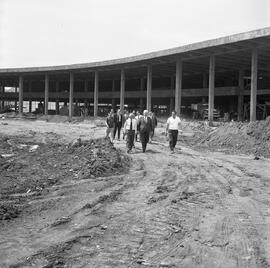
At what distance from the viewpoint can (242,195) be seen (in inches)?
368

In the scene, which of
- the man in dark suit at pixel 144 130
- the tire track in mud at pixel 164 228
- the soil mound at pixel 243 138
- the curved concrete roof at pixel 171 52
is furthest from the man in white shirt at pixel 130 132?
the curved concrete roof at pixel 171 52

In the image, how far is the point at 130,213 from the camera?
737 cm

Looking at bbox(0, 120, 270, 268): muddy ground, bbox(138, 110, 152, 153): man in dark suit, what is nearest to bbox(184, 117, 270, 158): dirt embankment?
bbox(138, 110, 152, 153): man in dark suit

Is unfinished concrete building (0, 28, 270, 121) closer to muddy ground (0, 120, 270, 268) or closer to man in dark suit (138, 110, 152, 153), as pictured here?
man in dark suit (138, 110, 152, 153)

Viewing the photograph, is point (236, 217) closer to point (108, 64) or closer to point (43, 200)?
point (43, 200)

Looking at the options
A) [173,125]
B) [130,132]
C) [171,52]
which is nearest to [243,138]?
[173,125]

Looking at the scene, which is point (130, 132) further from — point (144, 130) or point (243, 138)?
point (243, 138)

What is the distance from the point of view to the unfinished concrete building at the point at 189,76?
2728cm

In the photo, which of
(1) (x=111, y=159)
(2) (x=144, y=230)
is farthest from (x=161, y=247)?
(1) (x=111, y=159)

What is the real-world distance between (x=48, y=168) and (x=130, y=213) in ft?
19.3

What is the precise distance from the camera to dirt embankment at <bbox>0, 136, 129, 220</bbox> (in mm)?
9117

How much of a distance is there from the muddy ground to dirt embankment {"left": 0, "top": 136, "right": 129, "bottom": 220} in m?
0.03

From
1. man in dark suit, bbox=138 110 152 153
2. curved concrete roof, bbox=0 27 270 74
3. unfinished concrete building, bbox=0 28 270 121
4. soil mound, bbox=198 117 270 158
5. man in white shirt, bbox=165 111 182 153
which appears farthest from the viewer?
unfinished concrete building, bbox=0 28 270 121

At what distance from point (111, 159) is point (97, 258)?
8.09 metres
